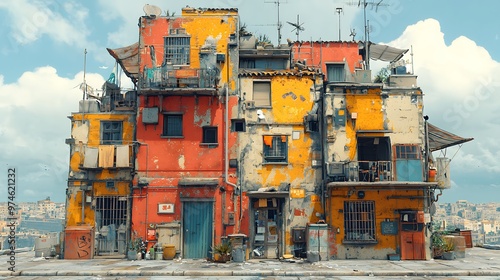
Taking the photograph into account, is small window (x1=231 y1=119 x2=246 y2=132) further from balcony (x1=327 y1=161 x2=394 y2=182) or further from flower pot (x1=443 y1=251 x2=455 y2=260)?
flower pot (x1=443 y1=251 x2=455 y2=260)

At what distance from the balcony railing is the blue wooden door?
6.64m

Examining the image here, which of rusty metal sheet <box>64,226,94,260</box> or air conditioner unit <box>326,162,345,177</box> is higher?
air conditioner unit <box>326,162,345,177</box>

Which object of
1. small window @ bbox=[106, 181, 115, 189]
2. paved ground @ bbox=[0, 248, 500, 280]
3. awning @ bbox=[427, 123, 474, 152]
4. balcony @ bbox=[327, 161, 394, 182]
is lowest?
paved ground @ bbox=[0, 248, 500, 280]

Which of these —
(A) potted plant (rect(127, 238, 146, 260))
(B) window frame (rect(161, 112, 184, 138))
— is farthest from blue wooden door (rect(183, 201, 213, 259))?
(B) window frame (rect(161, 112, 184, 138))

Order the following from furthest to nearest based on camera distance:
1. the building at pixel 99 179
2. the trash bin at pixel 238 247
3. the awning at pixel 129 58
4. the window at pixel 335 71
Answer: the window at pixel 335 71
the awning at pixel 129 58
the building at pixel 99 179
the trash bin at pixel 238 247

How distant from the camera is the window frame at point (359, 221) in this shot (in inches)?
976

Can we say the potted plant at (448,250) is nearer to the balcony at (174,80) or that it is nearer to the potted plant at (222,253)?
the potted plant at (222,253)

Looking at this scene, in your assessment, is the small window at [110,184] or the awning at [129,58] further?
the awning at [129,58]

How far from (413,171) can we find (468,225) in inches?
7565

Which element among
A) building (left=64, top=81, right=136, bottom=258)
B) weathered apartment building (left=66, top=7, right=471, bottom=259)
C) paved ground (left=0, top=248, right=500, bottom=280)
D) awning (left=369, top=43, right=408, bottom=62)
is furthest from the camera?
awning (left=369, top=43, right=408, bottom=62)

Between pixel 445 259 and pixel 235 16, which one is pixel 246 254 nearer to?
pixel 445 259

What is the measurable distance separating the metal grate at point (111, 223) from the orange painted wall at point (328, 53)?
15.7 metres

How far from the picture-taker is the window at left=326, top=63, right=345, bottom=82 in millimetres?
31533

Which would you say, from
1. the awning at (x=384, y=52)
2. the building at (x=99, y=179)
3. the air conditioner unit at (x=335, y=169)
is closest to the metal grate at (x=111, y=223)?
the building at (x=99, y=179)
